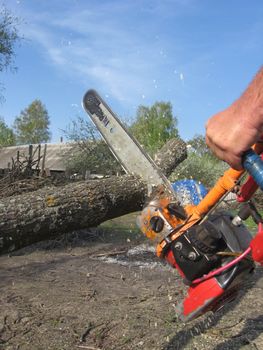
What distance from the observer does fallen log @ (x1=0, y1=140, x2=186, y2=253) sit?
12.1 ft

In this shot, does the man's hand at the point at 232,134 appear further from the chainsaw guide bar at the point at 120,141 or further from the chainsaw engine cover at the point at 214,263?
the chainsaw guide bar at the point at 120,141

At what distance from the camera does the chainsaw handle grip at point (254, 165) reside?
1168 millimetres

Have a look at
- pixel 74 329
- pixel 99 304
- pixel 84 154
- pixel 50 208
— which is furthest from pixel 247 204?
pixel 84 154

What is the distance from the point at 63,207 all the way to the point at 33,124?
59905 millimetres

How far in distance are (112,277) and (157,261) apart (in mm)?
814

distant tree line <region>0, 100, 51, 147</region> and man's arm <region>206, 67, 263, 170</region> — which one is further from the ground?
distant tree line <region>0, 100, 51, 147</region>

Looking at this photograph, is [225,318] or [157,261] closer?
[225,318]

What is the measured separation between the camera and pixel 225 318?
123 inches

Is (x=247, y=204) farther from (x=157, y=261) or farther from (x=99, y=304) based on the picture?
(x=157, y=261)

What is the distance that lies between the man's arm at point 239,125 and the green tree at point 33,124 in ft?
201

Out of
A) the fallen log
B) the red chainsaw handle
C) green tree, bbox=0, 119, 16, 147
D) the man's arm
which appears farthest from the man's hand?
green tree, bbox=0, 119, 16, 147

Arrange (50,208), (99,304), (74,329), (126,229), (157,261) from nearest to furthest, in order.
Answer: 1. (74,329)
2. (99,304)
3. (50,208)
4. (157,261)
5. (126,229)

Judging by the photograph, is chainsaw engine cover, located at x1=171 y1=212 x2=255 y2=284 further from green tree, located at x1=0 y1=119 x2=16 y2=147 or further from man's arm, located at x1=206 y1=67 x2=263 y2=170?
green tree, located at x1=0 y1=119 x2=16 y2=147

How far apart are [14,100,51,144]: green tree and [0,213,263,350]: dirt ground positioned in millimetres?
57940
